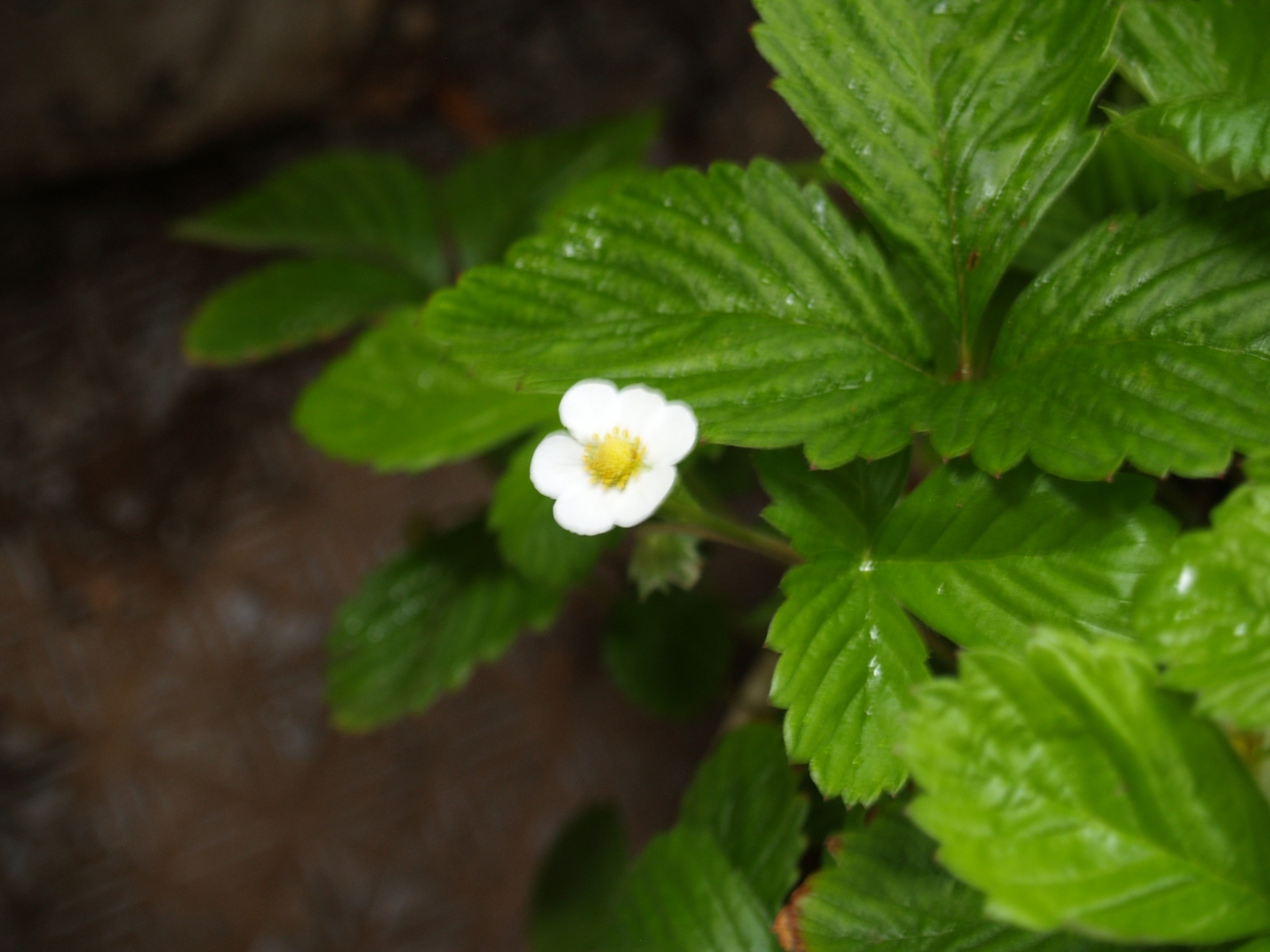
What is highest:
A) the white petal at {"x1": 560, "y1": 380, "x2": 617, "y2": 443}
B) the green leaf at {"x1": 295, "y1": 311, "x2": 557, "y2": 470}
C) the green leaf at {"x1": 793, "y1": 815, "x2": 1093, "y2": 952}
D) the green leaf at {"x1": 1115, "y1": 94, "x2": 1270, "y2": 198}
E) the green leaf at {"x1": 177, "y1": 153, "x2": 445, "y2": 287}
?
the green leaf at {"x1": 177, "y1": 153, "x2": 445, "y2": 287}

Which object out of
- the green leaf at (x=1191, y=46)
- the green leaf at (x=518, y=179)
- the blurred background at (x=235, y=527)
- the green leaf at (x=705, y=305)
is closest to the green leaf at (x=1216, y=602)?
the green leaf at (x=705, y=305)

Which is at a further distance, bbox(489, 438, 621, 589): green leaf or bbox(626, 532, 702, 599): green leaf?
bbox(489, 438, 621, 589): green leaf

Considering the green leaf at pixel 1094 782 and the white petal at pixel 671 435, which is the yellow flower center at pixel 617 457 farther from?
the green leaf at pixel 1094 782

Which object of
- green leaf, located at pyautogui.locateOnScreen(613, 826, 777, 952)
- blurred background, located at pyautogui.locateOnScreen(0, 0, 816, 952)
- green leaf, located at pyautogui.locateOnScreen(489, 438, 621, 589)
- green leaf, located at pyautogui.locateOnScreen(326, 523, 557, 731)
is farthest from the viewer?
blurred background, located at pyautogui.locateOnScreen(0, 0, 816, 952)

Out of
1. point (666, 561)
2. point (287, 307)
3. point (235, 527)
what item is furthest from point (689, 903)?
point (235, 527)

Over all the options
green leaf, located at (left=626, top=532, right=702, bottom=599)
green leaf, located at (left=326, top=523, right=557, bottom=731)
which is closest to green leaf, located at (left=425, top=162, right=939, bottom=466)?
green leaf, located at (left=626, top=532, right=702, bottom=599)

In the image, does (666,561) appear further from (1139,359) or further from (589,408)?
(1139,359)

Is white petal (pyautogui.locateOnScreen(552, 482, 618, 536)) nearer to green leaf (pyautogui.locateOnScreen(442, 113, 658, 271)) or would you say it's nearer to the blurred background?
green leaf (pyautogui.locateOnScreen(442, 113, 658, 271))
